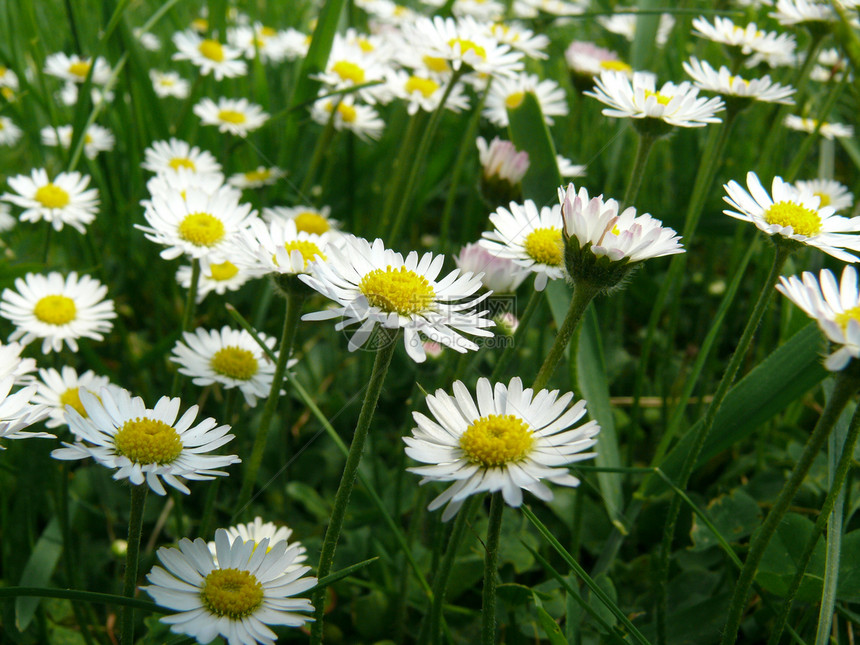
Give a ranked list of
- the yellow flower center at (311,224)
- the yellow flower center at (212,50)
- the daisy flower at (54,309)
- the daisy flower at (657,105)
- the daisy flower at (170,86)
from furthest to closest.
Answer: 1. the daisy flower at (170,86)
2. the yellow flower center at (212,50)
3. the yellow flower center at (311,224)
4. the daisy flower at (54,309)
5. the daisy flower at (657,105)

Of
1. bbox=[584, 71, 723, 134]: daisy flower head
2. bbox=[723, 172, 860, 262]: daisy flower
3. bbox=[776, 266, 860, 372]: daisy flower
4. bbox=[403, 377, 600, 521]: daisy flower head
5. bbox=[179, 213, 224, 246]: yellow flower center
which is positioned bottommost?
bbox=[403, 377, 600, 521]: daisy flower head

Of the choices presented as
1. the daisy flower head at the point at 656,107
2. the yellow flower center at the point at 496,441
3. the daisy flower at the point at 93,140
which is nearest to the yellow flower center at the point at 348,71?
the daisy flower at the point at 93,140

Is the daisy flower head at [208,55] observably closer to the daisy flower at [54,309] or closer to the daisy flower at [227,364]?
the daisy flower at [54,309]

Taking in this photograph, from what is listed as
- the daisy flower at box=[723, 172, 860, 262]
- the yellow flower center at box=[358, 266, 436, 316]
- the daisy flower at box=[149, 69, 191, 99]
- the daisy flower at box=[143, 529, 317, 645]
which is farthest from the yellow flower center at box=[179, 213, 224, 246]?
the daisy flower at box=[149, 69, 191, 99]

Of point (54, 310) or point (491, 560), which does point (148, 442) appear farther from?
point (54, 310)

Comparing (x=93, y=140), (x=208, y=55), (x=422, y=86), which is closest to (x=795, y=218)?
(x=422, y=86)

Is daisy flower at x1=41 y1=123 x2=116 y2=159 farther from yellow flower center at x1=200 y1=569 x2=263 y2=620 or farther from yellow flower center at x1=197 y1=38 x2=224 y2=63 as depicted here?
yellow flower center at x1=200 y1=569 x2=263 y2=620

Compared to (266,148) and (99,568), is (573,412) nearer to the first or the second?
(99,568)
